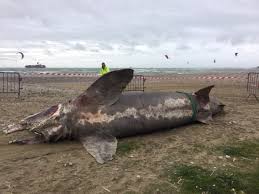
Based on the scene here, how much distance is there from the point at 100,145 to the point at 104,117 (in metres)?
0.84

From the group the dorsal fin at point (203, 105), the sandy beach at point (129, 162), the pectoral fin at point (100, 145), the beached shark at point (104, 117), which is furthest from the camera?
the dorsal fin at point (203, 105)

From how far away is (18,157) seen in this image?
7531mm

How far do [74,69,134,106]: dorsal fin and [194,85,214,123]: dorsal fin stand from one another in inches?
105

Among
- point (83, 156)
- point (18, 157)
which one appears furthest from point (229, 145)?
point (18, 157)

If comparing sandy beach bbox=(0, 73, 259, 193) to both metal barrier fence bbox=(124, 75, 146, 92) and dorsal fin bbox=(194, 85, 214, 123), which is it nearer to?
dorsal fin bbox=(194, 85, 214, 123)

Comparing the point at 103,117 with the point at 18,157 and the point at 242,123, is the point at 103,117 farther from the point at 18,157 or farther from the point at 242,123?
the point at 242,123

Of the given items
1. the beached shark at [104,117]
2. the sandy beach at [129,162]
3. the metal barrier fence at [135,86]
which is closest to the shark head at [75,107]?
the beached shark at [104,117]

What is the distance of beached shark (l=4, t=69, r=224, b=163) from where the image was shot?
8.41 m

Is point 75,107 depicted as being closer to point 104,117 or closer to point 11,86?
point 104,117

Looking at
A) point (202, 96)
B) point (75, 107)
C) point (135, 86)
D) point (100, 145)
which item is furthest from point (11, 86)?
point (100, 145)

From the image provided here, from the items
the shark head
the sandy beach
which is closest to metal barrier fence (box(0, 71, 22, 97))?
the shark head

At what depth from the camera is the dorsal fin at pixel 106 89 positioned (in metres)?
8.65

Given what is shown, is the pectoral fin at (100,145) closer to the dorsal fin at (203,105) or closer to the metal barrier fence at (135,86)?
the dorsal fin at (203,105)

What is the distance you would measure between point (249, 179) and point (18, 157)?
14.4ft
